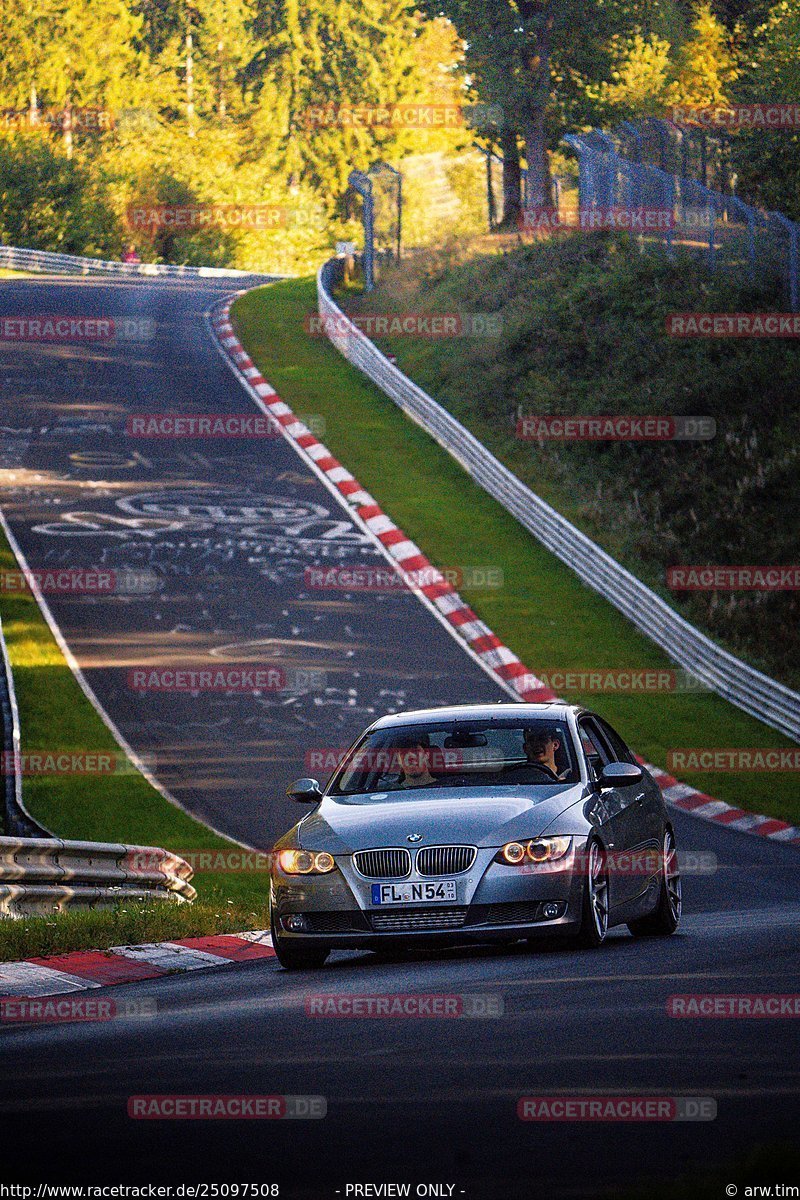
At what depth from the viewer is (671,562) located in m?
30.7

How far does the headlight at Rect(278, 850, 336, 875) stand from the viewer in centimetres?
994

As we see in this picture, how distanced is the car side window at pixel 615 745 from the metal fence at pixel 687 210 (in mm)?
23847

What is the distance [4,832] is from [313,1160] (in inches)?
498

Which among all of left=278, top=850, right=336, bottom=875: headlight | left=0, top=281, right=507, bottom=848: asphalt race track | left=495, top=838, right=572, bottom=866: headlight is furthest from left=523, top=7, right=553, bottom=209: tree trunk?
left=495, top=838, right=572, bottom=866: headlight

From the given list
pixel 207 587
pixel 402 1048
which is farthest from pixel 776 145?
pixel 402 1048

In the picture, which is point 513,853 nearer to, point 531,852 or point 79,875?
point 531,852

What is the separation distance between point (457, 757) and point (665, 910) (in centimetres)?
172

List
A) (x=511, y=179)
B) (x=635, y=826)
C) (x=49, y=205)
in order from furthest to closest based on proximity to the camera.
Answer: (x=49, y=205), (x=511, y=179), (x=635, y=826)

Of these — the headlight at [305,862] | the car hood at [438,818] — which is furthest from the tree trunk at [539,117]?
the headlight at [305,862]

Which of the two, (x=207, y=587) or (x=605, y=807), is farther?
(x=207, y=587)

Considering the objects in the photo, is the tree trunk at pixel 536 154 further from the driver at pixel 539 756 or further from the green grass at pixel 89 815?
the driver at pixel 539 756

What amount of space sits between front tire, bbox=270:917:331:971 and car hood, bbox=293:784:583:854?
541 millimetres

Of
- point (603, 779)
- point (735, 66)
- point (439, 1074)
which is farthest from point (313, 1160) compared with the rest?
point (735, 66)

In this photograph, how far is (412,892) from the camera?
31.9 feet
